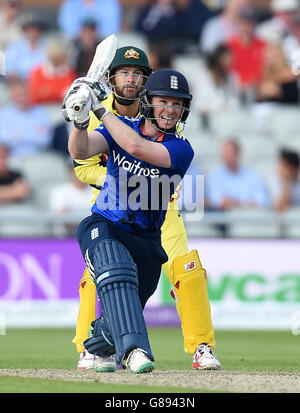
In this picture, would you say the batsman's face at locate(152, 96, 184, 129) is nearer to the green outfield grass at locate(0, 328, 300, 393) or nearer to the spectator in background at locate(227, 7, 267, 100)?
the green outfield grass at locate(0, 328, 300, 393)

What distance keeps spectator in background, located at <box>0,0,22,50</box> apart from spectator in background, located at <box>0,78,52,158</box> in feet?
3.30

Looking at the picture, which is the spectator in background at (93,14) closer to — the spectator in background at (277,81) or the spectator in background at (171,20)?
the spectator in background at (171,20)

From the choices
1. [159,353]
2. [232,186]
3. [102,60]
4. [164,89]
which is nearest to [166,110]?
[164,89]

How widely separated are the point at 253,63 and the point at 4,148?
14.3 ft

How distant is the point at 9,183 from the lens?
12742 millimetres

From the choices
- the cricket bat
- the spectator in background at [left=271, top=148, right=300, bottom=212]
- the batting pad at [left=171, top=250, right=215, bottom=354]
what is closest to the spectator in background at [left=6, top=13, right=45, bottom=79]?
the spectator in background at [left=271, top=148, right=300, bottom=212]

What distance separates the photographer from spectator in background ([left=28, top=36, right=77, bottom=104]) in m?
13.8

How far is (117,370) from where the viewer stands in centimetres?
659

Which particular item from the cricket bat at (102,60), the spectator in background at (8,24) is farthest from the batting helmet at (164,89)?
the spectator in background at (8,24)

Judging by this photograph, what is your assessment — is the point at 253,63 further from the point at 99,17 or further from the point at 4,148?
the point at 4,148

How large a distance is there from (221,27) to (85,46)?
2.35 m

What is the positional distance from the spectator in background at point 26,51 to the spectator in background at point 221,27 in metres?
2.51

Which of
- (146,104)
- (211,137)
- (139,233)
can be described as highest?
(211,137)
